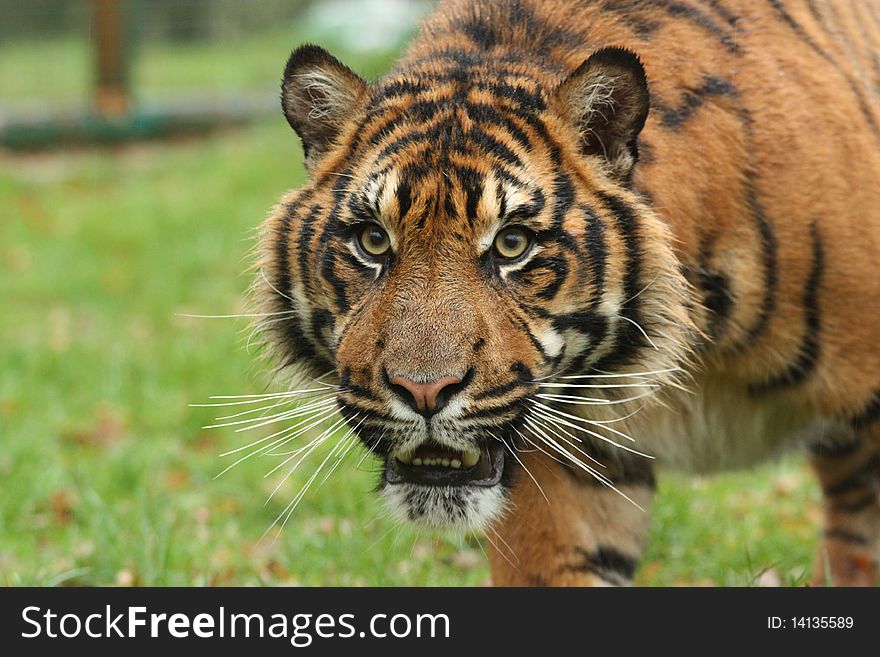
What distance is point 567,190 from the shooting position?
287cm

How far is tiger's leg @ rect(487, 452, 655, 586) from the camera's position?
11.4 feet

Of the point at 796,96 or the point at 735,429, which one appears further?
the point at 735,429

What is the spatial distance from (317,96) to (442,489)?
1046 mm

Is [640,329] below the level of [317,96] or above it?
below

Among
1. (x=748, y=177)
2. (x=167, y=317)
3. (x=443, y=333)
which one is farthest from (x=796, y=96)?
(x=167, y=317)

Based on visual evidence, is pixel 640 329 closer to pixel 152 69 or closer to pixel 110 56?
pixel 110 56

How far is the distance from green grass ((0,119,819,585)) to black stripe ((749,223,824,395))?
0.99m

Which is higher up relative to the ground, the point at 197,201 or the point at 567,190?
the point at 197,201

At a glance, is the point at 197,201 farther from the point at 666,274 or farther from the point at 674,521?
the point at 666,274

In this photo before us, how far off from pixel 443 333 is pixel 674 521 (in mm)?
2549

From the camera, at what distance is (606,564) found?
12.1 feet

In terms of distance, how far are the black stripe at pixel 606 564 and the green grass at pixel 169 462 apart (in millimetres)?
415

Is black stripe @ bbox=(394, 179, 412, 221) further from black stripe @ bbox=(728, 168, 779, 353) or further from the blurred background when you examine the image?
black stripe @ bbox=(728, 168, 779, 353)

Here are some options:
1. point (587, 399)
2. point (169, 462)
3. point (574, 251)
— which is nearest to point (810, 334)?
point (587, 399)
